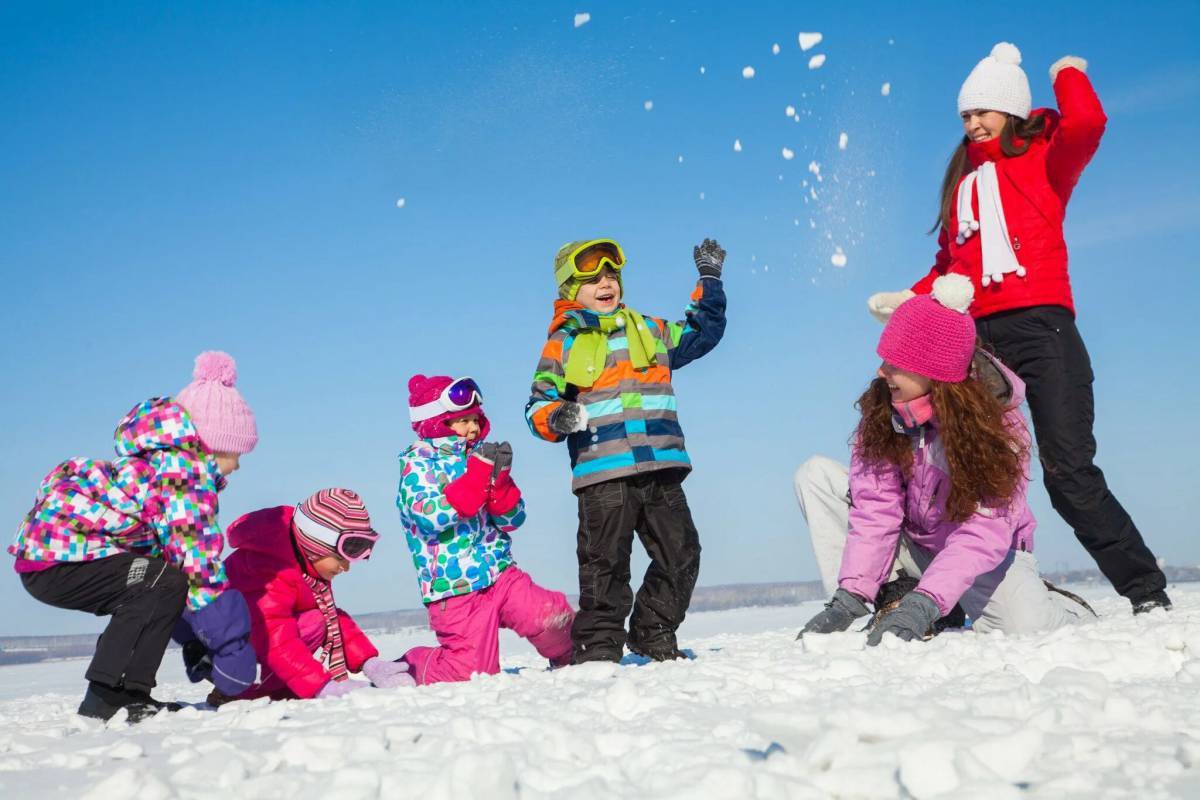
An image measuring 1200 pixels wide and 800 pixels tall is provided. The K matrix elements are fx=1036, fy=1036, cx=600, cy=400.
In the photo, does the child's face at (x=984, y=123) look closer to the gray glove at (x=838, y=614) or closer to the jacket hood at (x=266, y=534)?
the gray glove at (x=838, y=614)

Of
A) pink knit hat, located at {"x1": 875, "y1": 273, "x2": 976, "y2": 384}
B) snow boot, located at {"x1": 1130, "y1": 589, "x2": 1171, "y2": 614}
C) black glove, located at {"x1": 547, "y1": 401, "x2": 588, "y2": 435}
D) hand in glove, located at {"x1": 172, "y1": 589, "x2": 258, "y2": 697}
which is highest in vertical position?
pink knit hat, located at {"x1": 875, "y1": 273, "x2": 976, "y2": 384}

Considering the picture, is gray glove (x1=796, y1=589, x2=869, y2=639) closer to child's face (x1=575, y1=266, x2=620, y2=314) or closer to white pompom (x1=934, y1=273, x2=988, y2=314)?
white pompom (x1=934, y1=273, x2=988, y2=314)

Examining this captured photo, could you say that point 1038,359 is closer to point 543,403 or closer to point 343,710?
point 543,403

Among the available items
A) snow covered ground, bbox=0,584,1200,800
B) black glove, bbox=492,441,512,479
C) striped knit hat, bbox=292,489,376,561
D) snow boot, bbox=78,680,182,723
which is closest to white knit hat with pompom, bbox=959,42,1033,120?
snow covered ground, bbox=0,584,1200,800

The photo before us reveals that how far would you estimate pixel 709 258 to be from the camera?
5230mm

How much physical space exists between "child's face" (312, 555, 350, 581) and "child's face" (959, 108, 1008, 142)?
372cm

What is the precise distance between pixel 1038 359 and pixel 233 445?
3.56 metres

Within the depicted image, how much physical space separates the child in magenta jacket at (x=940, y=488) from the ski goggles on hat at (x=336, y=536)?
223 centimetres

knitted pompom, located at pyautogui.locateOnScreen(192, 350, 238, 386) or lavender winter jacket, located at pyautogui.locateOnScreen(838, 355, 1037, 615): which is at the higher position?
knitted pompom, located at pyautogui.locateOnScreen(192, 350, 238, 386)

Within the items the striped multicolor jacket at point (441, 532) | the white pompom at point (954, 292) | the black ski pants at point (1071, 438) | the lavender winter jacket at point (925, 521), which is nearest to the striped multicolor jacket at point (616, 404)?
the striped multicolor jacket at point (441, 532)

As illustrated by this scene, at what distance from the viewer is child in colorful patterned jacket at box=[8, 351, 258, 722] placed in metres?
3.94

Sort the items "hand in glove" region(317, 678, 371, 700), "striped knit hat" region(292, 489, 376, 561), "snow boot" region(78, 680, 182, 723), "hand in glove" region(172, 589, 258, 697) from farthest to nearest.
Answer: "striped knit hat" region(292, 489, 376, 561) → "hand in glove" region(317, 678, 371, 700) → "hand in glove" region(172, 589, 258, 697) → "snow boot" region(78, 680, 182, 723)

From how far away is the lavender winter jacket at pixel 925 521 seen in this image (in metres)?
4.33

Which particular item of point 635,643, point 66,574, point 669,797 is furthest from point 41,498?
point 669,797
